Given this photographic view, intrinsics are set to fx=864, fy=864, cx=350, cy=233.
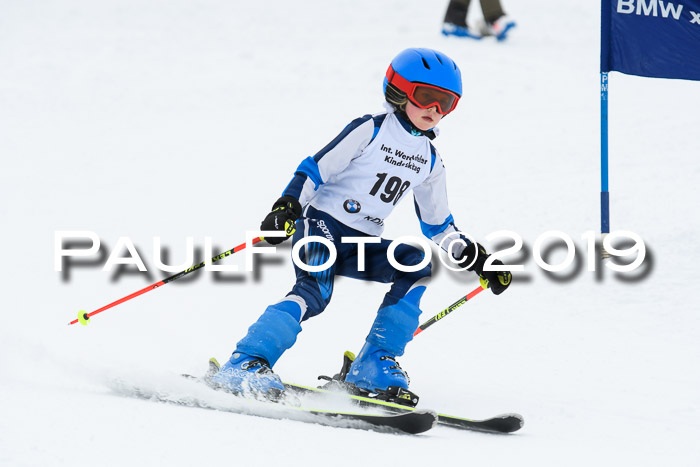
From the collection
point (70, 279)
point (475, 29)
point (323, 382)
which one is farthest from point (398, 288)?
point (475, 29)

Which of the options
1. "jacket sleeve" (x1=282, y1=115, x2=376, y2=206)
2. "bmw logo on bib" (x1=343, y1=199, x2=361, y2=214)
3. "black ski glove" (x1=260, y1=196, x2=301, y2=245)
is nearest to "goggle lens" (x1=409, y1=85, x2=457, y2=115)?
"jacket sleeve" (x1=282, y1=115, x2=376, y2=206)

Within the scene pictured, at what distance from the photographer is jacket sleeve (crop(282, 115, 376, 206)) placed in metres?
4.12

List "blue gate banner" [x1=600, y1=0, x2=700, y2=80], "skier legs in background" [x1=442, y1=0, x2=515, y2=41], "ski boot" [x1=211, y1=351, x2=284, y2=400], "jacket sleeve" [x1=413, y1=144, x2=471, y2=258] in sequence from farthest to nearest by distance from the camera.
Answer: "skier legs in background" [x1=442, y1=0, x2=515, y2=41] → "blue gate banner" [x1=600, y1=0, x2=700, y2=80] → "jacket sleeve" [x1=413, y1=144, x2=471, y2=258] → "ski boot" [x1=211, y1=351, x2=284, y2=400]

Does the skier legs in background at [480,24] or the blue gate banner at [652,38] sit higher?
the skier legs in background at [480,24]

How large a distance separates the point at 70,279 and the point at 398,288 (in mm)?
3301

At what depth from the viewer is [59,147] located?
32.3 ft

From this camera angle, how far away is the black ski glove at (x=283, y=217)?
12.5 ft

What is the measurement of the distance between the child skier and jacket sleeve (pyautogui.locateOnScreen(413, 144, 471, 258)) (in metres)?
0.02

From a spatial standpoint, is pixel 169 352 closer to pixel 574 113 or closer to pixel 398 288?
pixel 398 288

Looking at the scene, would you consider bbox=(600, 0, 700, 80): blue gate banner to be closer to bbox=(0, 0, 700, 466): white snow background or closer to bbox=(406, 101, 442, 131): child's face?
bbox=(0, 0, 700, 466): white snow background

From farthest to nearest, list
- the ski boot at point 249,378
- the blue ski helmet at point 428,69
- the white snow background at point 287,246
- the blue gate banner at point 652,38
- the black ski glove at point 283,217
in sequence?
1. the blue gate banner at point 652,38
2. the blue ski helmet at point 428,69
3. the black ski glove at point 283,217
4. the ski boot at point 249,378
5. the white snow background at point 287,246

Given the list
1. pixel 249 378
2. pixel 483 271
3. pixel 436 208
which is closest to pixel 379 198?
pixel 436 208

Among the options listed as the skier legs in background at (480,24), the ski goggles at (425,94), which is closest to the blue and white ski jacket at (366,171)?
the ski goggles at (425,94)

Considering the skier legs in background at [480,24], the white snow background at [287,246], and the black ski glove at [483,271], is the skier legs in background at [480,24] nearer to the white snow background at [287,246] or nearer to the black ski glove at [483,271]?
the white snow background at [287,246]
